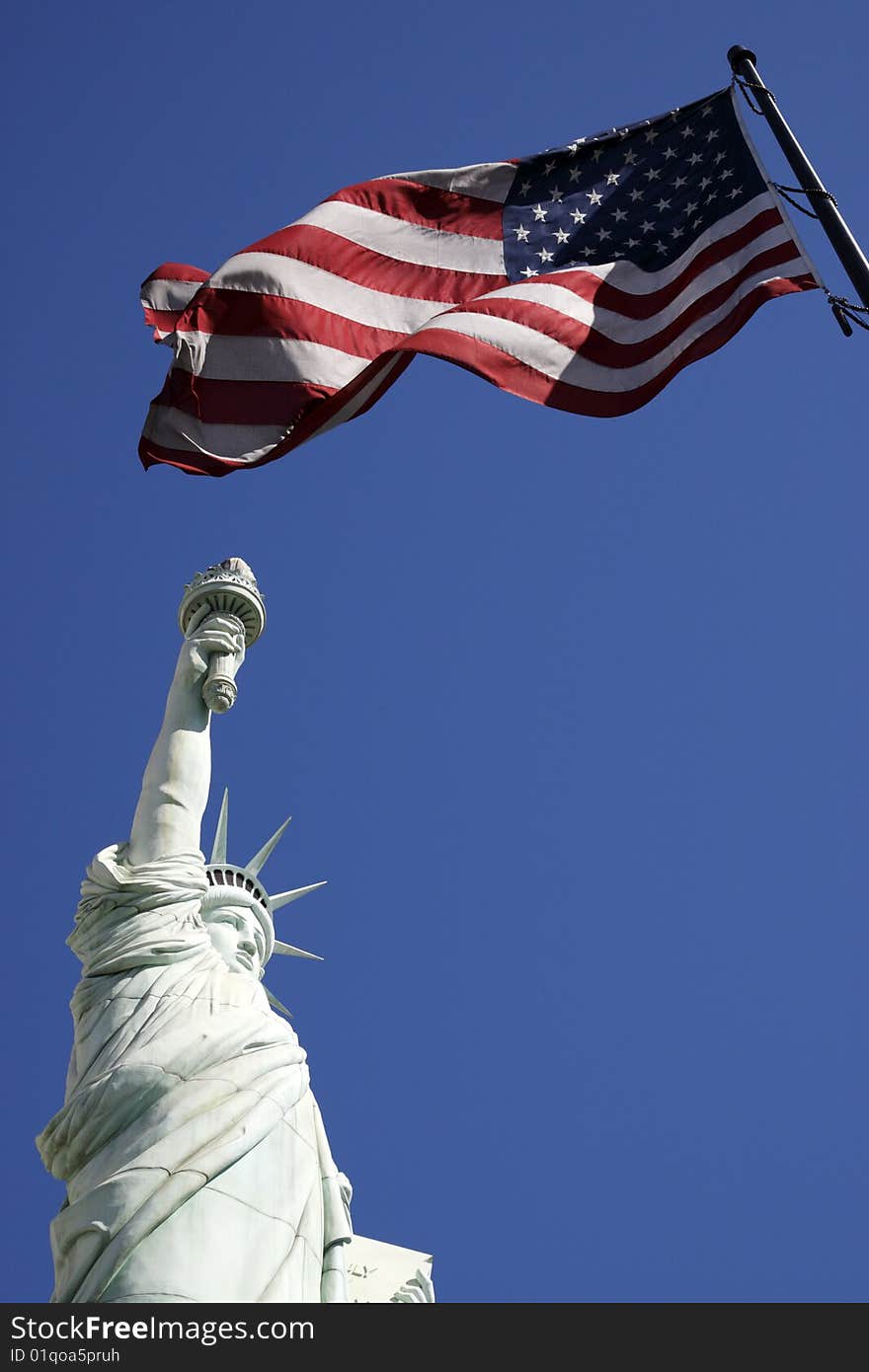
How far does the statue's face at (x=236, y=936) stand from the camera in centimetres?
1619

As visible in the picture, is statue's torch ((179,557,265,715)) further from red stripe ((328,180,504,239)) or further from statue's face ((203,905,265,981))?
red stripe ((328,180,504,239))

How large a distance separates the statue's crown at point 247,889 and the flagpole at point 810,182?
25.2 feet

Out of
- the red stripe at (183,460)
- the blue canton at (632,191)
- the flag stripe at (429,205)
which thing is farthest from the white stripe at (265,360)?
the blue canton at (632,191)

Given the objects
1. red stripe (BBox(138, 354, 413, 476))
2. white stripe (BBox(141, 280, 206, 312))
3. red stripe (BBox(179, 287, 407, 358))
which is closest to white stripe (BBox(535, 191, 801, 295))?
red stripe (BBox(179, 287, 407, 358))

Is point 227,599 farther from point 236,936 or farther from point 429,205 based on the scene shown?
point 429,205

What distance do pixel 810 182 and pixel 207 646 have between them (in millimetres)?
6870

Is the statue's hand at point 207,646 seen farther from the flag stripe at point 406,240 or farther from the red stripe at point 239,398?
the flag stripe at point 406,240

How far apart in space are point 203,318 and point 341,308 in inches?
53.9

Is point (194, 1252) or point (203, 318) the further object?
point (203, 318)

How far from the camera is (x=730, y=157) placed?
16984 mm

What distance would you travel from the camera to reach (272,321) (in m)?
17.7

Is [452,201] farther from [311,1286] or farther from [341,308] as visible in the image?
[311,1286]

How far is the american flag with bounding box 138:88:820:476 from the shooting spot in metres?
16.5
